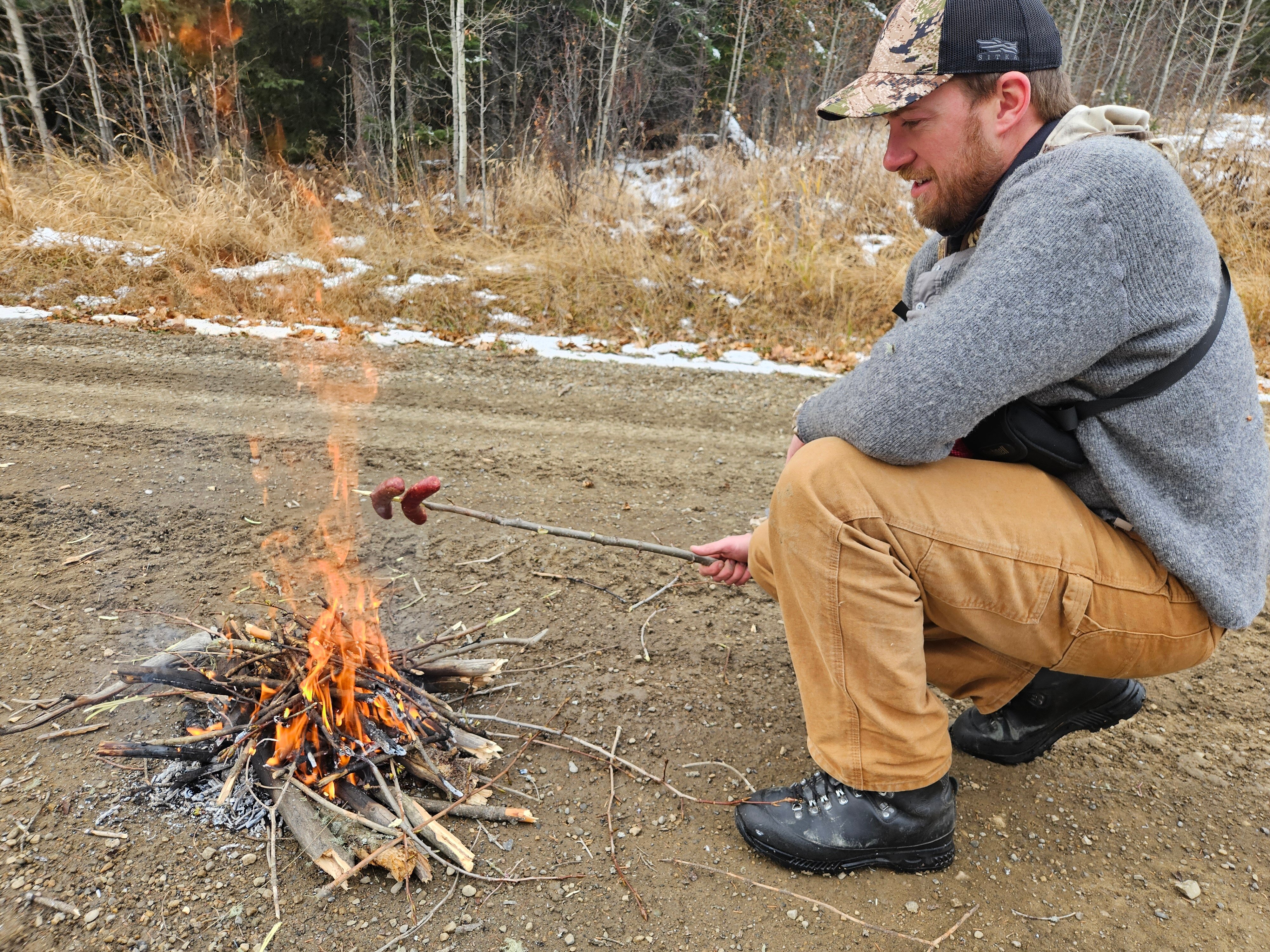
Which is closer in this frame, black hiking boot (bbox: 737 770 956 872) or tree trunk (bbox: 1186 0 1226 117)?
black hiking boot (bbox: 737 770 956 872)

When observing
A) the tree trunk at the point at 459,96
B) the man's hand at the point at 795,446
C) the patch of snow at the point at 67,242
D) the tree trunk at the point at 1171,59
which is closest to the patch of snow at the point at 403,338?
the patch of snow at the point at 67,242

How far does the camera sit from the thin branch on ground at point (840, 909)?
172 centimetres

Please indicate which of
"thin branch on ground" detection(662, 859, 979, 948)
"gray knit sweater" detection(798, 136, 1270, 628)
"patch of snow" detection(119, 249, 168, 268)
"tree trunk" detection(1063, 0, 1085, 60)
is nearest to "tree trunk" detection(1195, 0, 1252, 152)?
"tree trunk" detection(1063, 0, 1085, 60)

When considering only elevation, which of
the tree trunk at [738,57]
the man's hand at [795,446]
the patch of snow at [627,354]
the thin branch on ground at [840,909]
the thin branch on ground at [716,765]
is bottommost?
the patch of snow at [627,354]

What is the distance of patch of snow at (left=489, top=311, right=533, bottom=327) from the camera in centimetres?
701

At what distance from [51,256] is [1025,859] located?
9004 mm

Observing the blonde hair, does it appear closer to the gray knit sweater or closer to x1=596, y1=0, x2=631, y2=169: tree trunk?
the gray knit sweater

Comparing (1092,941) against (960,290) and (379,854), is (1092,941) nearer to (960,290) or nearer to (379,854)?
(960,290)

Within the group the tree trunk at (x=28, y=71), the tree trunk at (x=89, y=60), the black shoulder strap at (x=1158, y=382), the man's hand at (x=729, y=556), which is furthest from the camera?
the tree trunk at (x=89, y=60)

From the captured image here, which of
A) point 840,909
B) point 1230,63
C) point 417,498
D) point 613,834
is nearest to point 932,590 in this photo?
point 840,909

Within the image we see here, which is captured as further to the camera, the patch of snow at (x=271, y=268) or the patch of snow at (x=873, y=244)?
the patch of snow at (x=873, y=244)

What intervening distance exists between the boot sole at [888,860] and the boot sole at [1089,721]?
483mm

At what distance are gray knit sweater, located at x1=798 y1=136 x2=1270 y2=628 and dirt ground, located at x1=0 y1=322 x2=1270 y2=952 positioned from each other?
0.77m

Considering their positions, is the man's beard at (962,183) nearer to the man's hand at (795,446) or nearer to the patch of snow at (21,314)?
the man's hand at (795,446)
